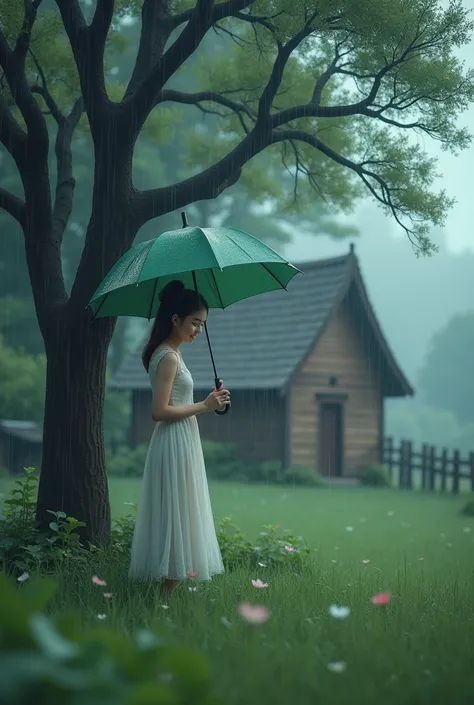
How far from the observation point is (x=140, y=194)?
7.91 metres

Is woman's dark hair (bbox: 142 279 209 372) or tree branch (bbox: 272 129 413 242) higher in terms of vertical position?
tree branch (bbox: 272 129 413 242)

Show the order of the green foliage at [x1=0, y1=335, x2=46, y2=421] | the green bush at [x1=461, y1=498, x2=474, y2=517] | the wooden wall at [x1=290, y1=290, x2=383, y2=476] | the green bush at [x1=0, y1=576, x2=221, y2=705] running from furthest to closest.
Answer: the green foliage at [x1=0, y1=335, x2=46, y2=421], the wooden wall at [x1=290, y1=290, x2=383, y2=476], the green bush at [x1=461, y1=498, x2=474, y2=517], the green bush at [x1=0, y1=576, x2=221, y2=705]

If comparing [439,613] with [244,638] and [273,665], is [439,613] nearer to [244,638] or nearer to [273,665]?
[244,638]

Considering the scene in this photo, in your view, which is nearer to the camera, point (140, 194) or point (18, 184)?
point (140, 194)

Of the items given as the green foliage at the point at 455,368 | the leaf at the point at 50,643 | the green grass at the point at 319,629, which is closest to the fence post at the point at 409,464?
the green grass at the point at 319,629

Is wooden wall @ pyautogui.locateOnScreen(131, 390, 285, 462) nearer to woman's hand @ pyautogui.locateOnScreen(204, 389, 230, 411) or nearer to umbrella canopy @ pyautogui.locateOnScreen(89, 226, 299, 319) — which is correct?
umbrella canopy @ pyautogui.locateOnScreen(89, 226, 299, 319)

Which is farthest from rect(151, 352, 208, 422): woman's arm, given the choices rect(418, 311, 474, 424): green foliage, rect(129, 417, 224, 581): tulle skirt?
rect(418, 311, 474, 424): green foliage

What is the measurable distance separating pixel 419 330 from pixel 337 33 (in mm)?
97944

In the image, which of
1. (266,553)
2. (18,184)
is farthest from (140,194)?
(18,184)

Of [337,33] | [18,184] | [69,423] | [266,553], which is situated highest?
[18,184]

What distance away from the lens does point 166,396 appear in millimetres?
5777

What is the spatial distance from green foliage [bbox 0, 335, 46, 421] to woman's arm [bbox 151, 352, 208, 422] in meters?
19.5

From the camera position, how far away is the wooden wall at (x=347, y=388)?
79.1ft

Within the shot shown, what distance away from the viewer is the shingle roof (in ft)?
78.9
